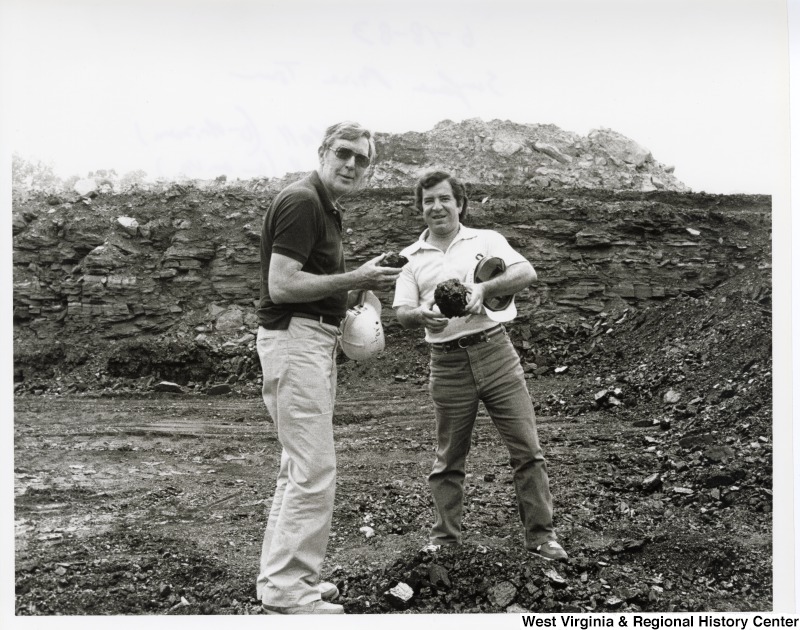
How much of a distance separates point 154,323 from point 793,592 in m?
5.93

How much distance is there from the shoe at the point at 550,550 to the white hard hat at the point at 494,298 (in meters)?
1.30

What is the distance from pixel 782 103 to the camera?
538 centimetres

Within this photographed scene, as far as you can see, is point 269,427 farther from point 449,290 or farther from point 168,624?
point 449,290

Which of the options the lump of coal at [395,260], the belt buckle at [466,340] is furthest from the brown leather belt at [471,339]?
the lump of coal at [395,260]

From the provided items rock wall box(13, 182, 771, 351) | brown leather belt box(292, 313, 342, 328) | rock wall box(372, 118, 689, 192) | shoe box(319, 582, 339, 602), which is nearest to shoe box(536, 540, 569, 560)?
shoe box(319, 582, 339, 602)

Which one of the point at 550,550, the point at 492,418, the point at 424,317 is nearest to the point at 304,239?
the point at 424,317

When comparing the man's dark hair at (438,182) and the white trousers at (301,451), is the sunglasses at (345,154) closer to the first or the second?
the man's dark hair at (438,182)

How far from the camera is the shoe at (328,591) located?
14.9ft

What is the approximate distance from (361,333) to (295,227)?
0.75 m

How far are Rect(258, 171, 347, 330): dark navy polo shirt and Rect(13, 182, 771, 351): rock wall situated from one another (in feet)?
9.02

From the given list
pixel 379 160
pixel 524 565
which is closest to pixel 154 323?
pixel 379 160

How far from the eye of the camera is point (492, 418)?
446 centimetres

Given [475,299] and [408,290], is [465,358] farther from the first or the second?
[408,290]

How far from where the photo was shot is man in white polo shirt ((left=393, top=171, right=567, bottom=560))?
4.41 metres
